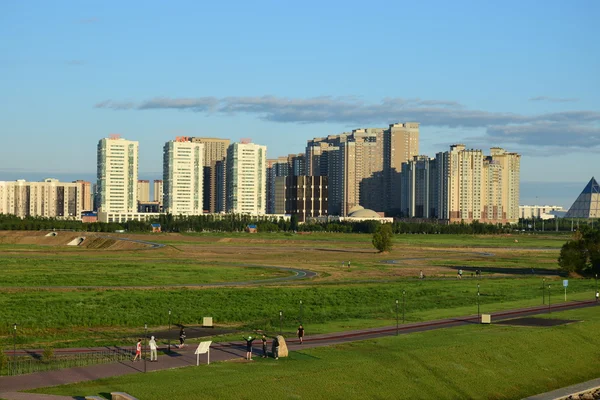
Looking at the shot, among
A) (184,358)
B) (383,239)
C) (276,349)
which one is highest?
(383,239)

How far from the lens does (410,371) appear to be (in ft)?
156

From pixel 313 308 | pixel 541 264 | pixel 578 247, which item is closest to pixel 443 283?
pixel 578 247

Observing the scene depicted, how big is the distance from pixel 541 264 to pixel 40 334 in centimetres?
10178

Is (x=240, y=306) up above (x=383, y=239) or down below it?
below

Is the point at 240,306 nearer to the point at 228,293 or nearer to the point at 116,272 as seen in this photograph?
the point at 228,293

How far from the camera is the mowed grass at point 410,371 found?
40844 millimetres

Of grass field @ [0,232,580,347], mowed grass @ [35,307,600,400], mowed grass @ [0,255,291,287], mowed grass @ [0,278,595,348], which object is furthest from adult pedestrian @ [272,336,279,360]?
mowed grass @ [0,255,291,287]

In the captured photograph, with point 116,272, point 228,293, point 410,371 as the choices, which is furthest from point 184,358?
point 116,272

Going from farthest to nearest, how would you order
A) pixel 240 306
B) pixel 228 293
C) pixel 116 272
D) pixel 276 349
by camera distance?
pixel 116 272, pixel 228 293, pixel 240 306, pixel 276 349

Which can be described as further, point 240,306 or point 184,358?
point 240,306

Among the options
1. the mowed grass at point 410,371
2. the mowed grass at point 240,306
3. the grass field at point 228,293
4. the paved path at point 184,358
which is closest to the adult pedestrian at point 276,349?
the mowed grass at point 410,371

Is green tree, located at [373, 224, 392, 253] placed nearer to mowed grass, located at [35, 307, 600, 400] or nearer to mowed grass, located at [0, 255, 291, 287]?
mowed grass, located at [0, 255, 291, 287]

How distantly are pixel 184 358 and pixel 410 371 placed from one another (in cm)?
1197

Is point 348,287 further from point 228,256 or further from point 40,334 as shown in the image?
point 228,256
